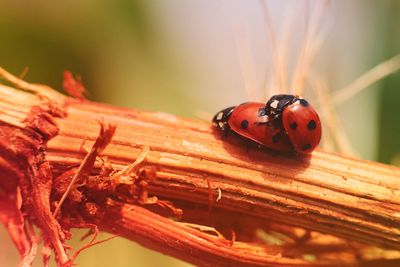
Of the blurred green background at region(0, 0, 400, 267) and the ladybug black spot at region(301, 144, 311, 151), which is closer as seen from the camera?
the ladybug black spot at region(301, 144, 311, 151)

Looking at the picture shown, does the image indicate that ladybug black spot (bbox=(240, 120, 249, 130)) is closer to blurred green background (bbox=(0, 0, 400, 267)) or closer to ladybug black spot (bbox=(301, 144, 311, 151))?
ladybug black spot (bbox=(301, 144, 311, 151))

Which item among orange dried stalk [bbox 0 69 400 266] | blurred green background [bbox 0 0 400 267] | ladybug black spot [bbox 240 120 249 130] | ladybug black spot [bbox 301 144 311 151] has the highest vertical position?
blurred green background [bbox 0 0 400 267]

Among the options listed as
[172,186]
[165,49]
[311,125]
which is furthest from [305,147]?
[165,49]

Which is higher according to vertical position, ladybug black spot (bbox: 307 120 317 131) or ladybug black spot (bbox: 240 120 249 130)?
ladybug black spot (bbox: 307 120 317 131)

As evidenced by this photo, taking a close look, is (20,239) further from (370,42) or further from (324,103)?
(370,42)

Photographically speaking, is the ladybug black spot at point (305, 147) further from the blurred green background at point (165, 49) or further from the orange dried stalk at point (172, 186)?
the blurred green background at point (165, 49)

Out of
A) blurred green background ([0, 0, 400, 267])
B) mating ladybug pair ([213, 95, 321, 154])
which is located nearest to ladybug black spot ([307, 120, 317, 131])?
mating ladybug pair ([213, 95, 321, 154])
